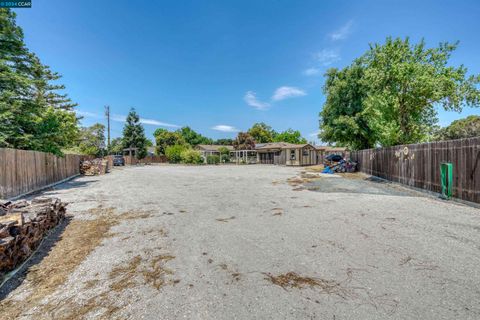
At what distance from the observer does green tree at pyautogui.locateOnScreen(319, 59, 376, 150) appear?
21.3 meters

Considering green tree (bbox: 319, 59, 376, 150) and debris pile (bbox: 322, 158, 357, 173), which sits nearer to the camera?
debris pile (bbox: 322, 158, 357, 173)

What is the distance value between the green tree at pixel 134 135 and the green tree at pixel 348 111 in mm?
33706

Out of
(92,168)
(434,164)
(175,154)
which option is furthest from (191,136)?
(434,164)

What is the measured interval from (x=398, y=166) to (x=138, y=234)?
11963mm

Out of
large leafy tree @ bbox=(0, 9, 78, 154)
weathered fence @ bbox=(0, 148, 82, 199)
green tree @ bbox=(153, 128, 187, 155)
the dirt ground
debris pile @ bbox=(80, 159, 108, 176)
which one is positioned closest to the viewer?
the dirt ground

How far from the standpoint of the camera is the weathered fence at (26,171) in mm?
8484

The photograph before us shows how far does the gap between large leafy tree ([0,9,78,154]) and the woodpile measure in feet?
22.8

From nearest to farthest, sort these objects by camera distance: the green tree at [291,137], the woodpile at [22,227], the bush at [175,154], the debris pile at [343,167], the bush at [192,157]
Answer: the woodpile at [22,227] < the debris pile at [343,167] < the bush at [192,157] < the bush at [175,154] < the green tree at [291,137]

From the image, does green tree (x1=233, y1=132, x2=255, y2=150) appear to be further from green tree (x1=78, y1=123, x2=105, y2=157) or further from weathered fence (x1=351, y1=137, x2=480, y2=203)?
weathered fence (x1=351, y1=137, x2=480, y2=203)

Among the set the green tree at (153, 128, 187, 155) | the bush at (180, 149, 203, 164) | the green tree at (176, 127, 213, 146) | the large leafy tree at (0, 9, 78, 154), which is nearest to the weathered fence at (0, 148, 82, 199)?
the large leafy tree at (0, 9, 78, 154)

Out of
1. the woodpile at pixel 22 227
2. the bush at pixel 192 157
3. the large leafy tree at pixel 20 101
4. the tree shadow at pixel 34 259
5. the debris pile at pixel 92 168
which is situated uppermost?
the large leafy tree at pixel 20 101

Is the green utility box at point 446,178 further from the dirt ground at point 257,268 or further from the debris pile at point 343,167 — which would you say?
the debris pile at point 343,167

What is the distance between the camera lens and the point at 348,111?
72.7 ft

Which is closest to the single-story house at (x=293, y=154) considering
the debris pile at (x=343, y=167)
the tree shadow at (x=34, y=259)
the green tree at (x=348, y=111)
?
the green tree at (x=348, y=111)
